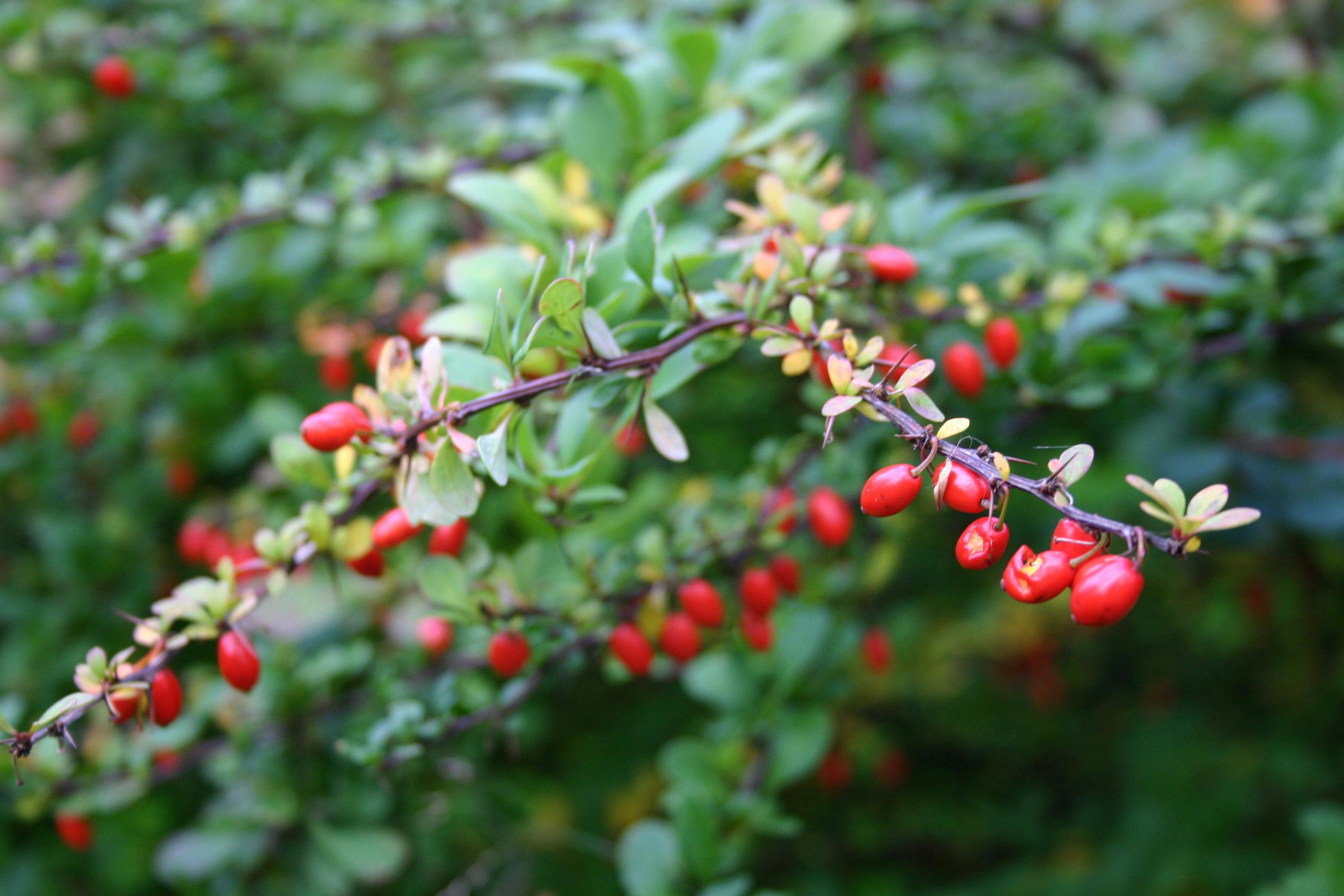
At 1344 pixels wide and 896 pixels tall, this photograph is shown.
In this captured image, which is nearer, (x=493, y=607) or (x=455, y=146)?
(x=493, y=607)

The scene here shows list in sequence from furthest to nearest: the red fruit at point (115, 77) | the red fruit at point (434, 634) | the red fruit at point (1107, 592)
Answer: the red fruit at point (115, 77) < the red fruit at point (434, 634) < the red fruit at point (1107, 592)

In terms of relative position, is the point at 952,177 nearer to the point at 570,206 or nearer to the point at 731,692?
the point at 570,206

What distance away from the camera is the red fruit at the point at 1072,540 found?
1.99 ft

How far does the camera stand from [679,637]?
3.45ft

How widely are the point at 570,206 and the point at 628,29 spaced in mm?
510

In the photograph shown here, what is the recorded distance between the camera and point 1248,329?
1.23m

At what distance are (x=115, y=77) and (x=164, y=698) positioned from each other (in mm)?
1548

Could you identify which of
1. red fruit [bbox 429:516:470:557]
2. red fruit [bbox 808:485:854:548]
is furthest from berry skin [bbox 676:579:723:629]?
red fruit [bbox 429:516:470:557]

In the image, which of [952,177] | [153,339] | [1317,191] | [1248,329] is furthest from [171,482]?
[1317,191]

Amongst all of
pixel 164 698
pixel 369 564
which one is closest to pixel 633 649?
pixel 369 564

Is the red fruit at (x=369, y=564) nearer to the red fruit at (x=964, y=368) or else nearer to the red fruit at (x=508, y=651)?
the red fruit at (x=508, y=651)

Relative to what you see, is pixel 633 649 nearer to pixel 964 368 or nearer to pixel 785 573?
pixel 785 573

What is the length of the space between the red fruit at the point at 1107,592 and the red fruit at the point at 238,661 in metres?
0.70

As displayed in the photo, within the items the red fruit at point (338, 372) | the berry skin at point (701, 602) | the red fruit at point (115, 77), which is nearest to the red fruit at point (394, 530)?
the berry skin at point (701, 602)
